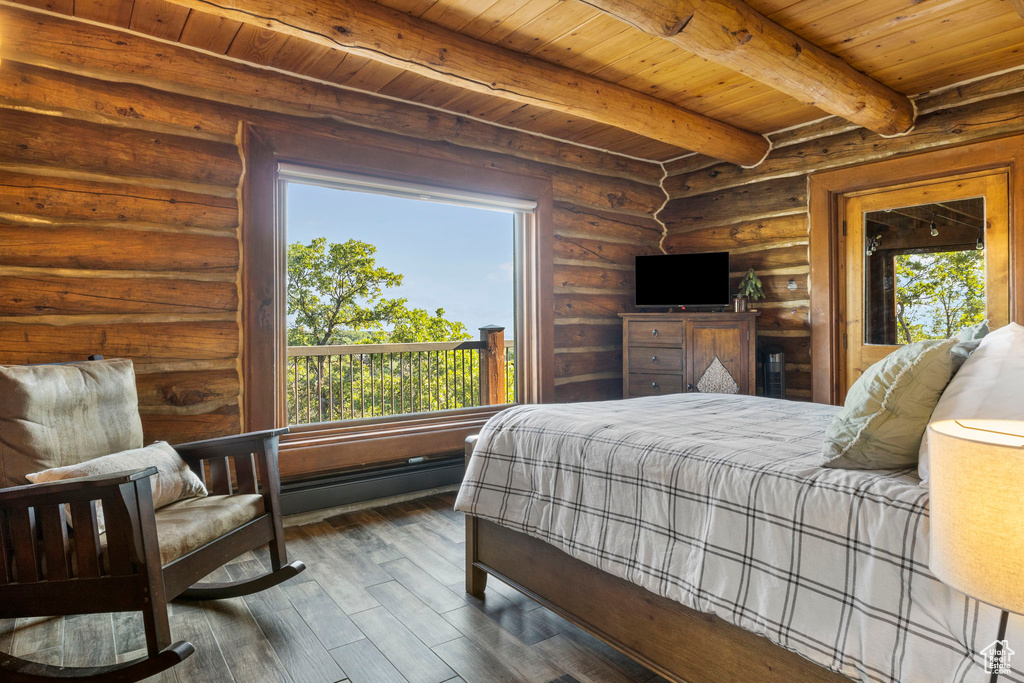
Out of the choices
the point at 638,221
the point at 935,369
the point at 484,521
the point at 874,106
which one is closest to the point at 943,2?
the point at 874,106

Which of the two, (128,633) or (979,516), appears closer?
(979,516)

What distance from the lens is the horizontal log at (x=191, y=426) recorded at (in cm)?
291

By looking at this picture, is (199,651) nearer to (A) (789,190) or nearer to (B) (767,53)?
(B) (767,53)

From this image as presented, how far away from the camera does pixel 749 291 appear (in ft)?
14.7

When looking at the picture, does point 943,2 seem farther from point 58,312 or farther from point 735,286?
point 58,312

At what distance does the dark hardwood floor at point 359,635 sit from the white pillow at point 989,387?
1146 mm

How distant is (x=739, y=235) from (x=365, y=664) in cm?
408

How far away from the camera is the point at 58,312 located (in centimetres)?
272

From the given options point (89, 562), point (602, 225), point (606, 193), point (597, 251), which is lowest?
point (89, 562)

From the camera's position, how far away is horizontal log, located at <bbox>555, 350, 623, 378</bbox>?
4555 millimetres

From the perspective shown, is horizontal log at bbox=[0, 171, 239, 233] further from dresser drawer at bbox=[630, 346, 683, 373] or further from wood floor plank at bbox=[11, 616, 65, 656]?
dresser drawer at bbox=[630, 346, 683, 373]

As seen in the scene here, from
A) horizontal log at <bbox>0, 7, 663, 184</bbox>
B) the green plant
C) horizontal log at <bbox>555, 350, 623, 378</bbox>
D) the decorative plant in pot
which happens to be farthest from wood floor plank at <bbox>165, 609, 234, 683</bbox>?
the green plant

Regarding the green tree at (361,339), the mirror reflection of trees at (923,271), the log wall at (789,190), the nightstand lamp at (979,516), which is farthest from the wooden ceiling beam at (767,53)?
the green tree at (361,339)

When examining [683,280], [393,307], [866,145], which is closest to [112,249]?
[393,307]
